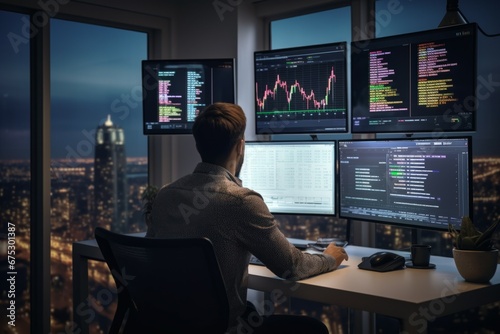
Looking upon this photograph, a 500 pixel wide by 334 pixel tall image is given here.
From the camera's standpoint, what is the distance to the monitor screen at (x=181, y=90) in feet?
11.7

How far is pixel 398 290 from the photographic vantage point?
208cm

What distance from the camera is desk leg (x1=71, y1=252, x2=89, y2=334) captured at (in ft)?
10.9

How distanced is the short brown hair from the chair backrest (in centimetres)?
44

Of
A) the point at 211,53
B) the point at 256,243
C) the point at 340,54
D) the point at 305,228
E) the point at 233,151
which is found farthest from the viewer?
the point at 211,53

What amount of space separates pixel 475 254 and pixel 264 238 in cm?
80

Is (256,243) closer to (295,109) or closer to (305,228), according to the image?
(295,109)

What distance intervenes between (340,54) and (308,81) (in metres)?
0.23

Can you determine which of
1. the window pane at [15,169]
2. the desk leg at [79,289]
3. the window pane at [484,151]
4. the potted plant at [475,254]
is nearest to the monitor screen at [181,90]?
the window pane at [15,169]

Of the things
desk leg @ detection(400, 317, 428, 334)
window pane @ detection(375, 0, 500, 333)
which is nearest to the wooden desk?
desk leg @ detection(400, 317, 428, 334)

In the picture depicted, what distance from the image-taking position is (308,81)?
10.6ft

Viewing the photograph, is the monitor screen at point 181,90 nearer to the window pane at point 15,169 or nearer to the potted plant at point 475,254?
the window pane at point 15,169

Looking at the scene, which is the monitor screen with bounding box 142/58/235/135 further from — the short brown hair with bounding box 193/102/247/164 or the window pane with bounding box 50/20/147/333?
the short brown hair with bounding box 193/102/247/164

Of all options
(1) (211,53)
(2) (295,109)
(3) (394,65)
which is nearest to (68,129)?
(1) (211,53)

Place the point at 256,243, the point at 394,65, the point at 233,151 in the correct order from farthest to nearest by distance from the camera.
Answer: the point at 394,65
the point at 233,151
the point at 256,243
